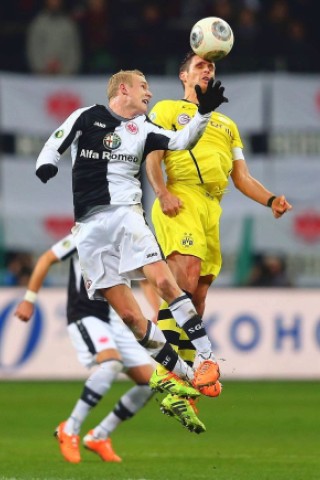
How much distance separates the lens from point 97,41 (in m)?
20.6

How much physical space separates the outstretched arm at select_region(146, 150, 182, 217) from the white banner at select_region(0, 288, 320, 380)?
24.0ft

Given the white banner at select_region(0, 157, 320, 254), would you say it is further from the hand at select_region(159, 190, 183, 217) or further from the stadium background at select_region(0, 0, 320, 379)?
the hand at select_region(159, 190, 183, 217)

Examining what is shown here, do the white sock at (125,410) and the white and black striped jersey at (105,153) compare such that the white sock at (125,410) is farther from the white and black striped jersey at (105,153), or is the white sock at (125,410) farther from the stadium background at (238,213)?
the stadium background at (238,213)

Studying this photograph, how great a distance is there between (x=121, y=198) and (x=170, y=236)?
0.60 meters

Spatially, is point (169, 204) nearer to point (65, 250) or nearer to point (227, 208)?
point (65, 250)

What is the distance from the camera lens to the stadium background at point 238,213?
17.8 metres

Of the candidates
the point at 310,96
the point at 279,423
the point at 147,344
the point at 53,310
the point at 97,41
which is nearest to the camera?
the point at 147,344

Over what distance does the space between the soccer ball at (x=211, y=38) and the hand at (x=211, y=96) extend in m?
0.60

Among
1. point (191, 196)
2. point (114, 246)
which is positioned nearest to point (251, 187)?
point (191, 196)

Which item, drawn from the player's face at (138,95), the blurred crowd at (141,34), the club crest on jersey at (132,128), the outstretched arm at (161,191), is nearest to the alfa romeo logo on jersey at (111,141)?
the club crest on jersey at (132,128)

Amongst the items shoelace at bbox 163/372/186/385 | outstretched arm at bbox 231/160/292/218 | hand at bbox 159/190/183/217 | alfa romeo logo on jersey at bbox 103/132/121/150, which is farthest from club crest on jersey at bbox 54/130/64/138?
shoelace at bbox 163/372/186/385

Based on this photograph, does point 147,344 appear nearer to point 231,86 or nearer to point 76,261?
point 76,261

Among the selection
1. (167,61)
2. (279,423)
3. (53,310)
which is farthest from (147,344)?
(167,61)

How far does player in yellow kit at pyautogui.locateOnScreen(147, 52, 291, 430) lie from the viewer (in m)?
10.4
